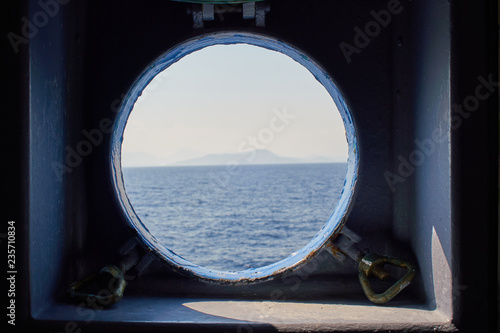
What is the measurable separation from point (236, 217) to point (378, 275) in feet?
111

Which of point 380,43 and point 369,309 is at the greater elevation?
point 380,43

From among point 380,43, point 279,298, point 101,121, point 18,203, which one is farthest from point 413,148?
point 18,203

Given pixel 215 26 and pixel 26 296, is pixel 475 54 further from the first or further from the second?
pixel 26 296

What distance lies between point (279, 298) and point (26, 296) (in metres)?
0.83

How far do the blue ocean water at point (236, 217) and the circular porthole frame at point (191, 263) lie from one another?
15632 mm

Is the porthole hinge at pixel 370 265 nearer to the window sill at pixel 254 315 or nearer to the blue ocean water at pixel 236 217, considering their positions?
the window sill at pixel 254 315

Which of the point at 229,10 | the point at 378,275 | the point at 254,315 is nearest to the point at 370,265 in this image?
the point at 378,275

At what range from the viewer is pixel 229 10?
5.19 feet

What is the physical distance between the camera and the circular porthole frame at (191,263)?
1.63 m

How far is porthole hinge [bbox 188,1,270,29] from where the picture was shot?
5.11 feet

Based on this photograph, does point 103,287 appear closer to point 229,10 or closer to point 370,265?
point 370,265

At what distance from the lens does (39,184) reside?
1299 millimetres

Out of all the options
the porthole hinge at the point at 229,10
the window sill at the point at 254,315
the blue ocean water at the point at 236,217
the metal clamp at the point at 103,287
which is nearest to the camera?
the window sill at the point at 254,315

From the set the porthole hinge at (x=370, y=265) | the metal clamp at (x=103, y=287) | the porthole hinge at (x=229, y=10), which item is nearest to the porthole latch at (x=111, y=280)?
the metal clamp at (x=103, y=287)
